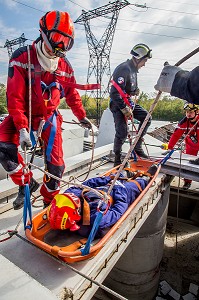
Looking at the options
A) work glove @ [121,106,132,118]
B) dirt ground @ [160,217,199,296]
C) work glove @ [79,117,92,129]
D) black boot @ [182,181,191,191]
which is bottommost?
dirt ground @ [160,217,199,296]

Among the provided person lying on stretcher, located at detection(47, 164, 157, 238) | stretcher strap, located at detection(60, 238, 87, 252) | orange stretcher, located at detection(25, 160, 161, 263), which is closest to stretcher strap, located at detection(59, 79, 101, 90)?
person lying on stretcher, located at detection(47, 164, 157, 238)

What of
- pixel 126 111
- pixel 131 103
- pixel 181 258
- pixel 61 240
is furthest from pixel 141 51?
pixel 181 258

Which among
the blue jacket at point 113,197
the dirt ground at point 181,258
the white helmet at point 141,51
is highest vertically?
the white helmet at point 141,51

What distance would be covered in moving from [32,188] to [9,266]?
1146mm

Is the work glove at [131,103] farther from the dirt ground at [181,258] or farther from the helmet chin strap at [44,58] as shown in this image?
the dirt ground at [181,258]

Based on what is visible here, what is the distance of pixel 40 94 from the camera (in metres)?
2.29

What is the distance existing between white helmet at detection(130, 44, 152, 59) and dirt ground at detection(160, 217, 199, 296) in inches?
148

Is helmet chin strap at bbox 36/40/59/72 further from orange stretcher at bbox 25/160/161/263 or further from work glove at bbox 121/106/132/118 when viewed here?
work glove at bbox 121/106/132/118

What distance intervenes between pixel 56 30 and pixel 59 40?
0.08m

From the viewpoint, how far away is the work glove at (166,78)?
4.92ft

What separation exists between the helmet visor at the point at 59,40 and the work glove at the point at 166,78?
1.03 m

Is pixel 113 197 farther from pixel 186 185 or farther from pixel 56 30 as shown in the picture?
pixel 186 185

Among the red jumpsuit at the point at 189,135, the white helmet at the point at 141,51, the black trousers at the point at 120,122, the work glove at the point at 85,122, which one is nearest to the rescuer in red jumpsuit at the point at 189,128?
the red jumpsuit at the point at 189,135

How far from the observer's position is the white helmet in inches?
139
